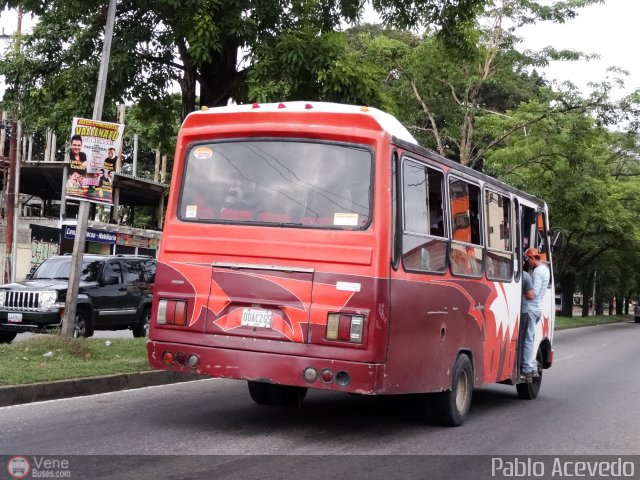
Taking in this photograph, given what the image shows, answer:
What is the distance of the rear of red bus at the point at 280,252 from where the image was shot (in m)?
7.32

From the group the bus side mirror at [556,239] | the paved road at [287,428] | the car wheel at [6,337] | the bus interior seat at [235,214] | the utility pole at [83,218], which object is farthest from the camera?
the car wheel at [6,337]

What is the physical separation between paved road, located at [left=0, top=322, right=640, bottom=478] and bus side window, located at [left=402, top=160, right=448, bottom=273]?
1741mm

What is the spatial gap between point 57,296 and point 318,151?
935 cm

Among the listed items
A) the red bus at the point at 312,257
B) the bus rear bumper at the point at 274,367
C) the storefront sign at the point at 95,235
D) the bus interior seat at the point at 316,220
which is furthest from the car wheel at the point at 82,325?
the storefront sign at the point at 95,235

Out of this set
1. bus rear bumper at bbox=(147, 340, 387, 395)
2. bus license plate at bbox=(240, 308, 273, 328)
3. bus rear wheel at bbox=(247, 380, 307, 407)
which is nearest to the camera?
bus rear bumper at bbox=(147, 340, 387, 395)

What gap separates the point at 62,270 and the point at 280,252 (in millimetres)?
10575

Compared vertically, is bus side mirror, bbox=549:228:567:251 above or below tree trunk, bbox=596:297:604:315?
above

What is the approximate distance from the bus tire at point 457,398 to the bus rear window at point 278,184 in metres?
2.29

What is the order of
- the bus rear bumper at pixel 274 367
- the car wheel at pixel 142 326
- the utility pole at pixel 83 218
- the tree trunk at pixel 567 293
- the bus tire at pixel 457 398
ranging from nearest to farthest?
the bus rear bumper at pixel 274 367 → the bus tire at pixel 457 398 → the utility pole at pixel 83 218 → the car wheel at pixel 142 326 → the tree trunk at pixel 567 293

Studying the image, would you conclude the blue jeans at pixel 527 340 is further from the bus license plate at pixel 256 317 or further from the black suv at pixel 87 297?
the black suv at pixel 87 297

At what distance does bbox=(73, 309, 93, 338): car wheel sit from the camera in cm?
1636

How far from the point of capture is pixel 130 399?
972cm

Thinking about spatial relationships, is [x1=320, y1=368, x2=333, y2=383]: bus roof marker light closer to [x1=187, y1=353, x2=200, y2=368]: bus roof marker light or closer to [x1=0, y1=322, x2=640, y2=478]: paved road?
[x1=0, y1=322, x2=640, y2=478]: paved road

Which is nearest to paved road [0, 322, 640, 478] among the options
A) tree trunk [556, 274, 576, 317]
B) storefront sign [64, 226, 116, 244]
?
storefront sign [64, 226, 116, 244]
